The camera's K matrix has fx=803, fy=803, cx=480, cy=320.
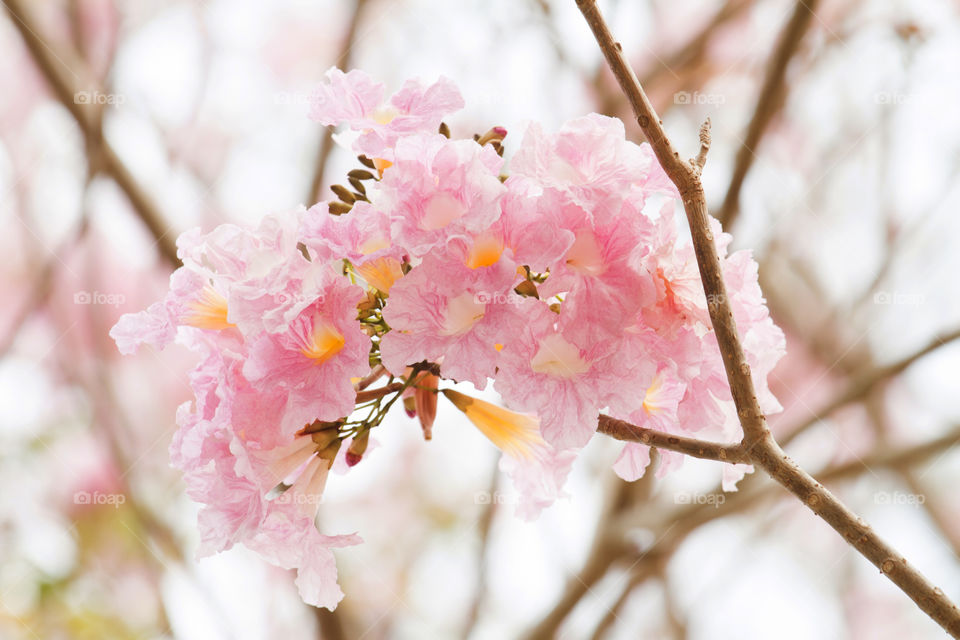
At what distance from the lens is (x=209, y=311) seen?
0.58 metres

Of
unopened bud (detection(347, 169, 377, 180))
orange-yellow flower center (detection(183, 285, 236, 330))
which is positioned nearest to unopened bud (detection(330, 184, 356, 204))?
unopened bud (detection(347, 169, 377, 180))

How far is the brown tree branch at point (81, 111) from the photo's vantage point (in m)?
1.48

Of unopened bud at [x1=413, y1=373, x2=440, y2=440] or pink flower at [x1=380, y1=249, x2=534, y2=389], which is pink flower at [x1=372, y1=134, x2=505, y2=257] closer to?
pink flower at [x1=380, y1=249, x2=534, y2=389]

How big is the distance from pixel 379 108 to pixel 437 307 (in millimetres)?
208

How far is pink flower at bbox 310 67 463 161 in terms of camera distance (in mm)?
569

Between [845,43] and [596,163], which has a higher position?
[845,43]

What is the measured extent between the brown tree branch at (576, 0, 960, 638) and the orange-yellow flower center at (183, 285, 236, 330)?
0.32m

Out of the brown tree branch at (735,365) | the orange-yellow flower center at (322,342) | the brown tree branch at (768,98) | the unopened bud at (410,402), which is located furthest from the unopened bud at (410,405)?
the brown tree branch at (768,98)

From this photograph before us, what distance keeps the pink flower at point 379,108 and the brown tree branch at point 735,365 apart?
0.12 meters

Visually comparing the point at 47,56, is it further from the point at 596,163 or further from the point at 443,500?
the point at 443,500

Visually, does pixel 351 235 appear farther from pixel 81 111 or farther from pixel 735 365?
pixel 81 111

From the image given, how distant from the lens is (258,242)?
54cm

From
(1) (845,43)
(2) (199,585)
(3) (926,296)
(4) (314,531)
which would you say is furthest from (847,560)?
(4) (314,531)

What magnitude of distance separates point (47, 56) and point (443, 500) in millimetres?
1596
